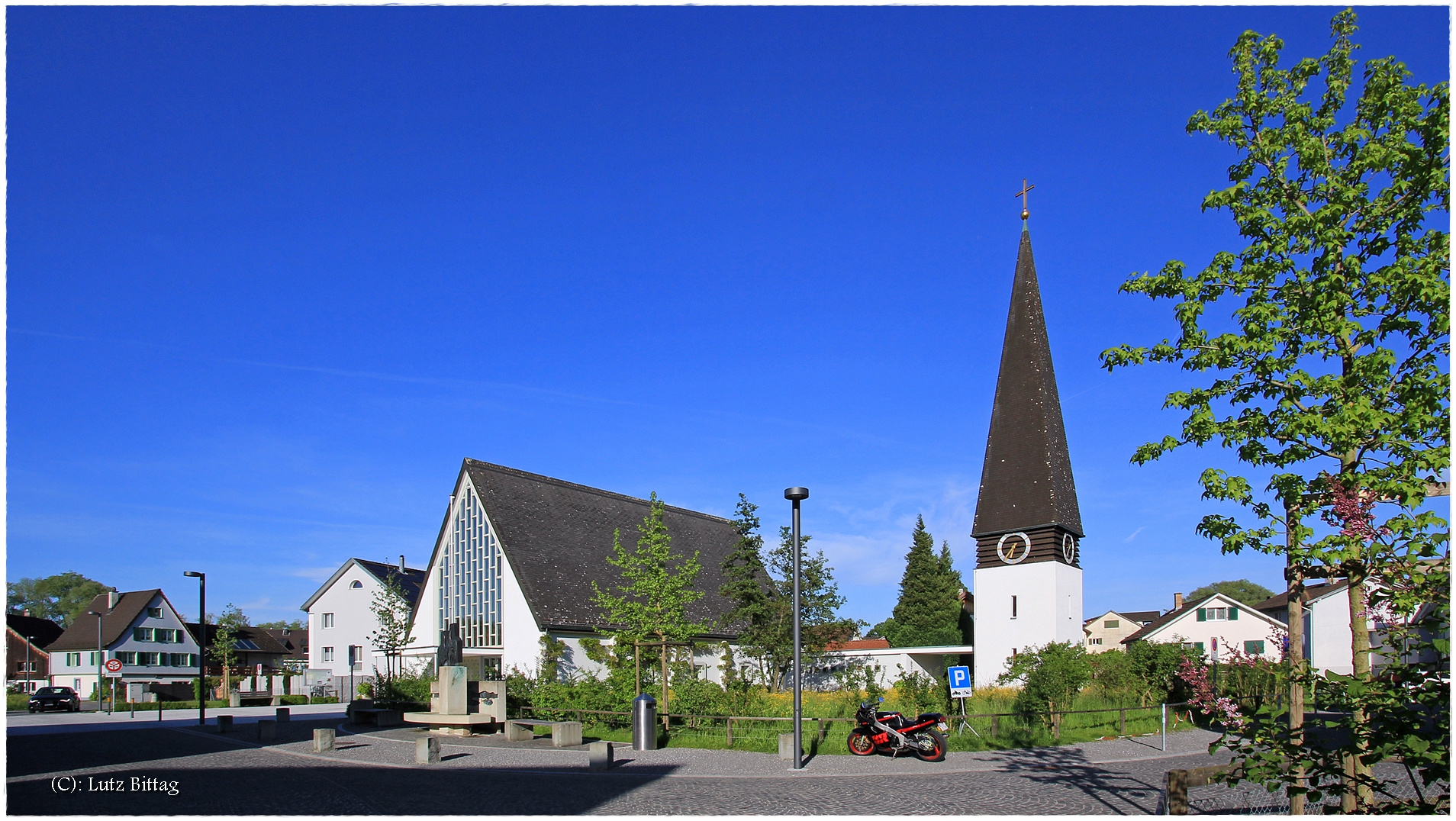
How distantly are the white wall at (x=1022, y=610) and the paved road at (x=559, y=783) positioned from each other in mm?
14821

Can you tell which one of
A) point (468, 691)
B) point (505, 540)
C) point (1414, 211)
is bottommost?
point (468, 691)

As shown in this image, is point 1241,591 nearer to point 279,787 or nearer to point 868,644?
point 868,644

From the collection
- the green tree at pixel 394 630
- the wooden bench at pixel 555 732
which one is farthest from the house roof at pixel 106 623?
the wooden bench at pixel 555 732

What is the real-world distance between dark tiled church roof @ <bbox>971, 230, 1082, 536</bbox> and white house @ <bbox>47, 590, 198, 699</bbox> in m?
58.3

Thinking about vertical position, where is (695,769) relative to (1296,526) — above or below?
below

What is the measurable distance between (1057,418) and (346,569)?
141 ft

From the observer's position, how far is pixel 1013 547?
36.1 m

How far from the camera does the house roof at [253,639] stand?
82.5 meters

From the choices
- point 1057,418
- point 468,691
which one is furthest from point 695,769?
point 1057,418

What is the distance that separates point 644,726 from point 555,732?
85.5 inches

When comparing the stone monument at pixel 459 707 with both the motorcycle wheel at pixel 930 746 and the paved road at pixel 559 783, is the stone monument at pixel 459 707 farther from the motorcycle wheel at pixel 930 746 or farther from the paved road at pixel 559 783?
the motorcycle wheel at pixel 930 746

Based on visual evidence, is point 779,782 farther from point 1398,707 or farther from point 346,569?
point 346,569

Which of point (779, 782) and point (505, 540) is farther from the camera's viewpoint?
point (505, 540)

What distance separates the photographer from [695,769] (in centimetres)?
1605
